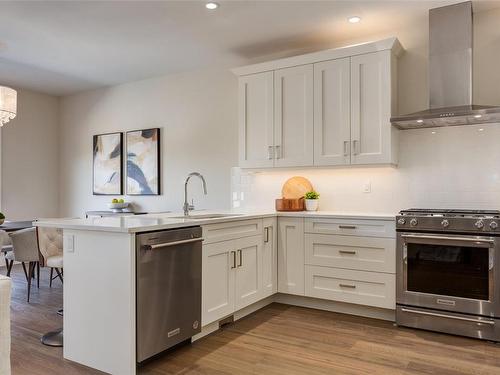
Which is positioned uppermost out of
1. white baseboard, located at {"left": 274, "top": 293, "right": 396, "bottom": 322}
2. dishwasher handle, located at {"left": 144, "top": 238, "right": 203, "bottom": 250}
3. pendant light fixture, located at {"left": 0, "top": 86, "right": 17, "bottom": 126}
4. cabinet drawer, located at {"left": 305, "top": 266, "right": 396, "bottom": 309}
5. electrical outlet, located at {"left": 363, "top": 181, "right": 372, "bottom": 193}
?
pendant light fixture, located at {"left": 0, "top": 86, "right": 17, "bottom": 126}

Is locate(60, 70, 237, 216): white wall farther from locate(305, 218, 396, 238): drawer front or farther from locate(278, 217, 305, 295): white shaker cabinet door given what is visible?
locate(305, 218, 396, 238): drawer front

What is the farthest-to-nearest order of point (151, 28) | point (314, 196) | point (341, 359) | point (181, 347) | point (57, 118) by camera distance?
1. point (57, 118)
2. point (314, 196)
3. point (151, 28)
4. point (181, 347)
5. point (341, 359)

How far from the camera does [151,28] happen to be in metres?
3.72

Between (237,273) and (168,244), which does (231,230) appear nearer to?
(237,273)

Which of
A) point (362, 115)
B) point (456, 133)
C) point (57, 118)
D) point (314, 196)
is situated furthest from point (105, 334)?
point (57, 118)

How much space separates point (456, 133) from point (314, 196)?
1.40 metres

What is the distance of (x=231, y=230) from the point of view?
10.3 ft

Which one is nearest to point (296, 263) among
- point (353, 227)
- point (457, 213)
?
point (353, 227)

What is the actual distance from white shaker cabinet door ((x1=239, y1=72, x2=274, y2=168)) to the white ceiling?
0.41 metres

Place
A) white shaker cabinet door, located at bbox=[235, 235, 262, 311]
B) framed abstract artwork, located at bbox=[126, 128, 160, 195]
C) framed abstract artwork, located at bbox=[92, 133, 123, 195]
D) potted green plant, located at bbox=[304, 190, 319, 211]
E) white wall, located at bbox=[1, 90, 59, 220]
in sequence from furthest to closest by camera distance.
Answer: white wall, located at bbox=[1, 90, 59, 220] → framed abstract artwork, located at bbox=[92, 133, 123, 195] → framed abstract artwork, located at bbox=[126, 128, 160, 195] → potted green plant, located at bbox=[304, 190, 319, 211] → white shaker cabinet door, located at bbox=[235, 235, 262, 311]

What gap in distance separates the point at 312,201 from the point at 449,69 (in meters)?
1.68

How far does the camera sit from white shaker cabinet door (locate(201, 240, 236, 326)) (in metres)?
2.85

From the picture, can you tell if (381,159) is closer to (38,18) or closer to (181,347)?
(181,347)

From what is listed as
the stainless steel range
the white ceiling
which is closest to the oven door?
the stainless steel range
